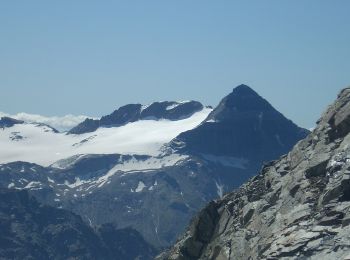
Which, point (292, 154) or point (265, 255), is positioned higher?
point (292, 154)

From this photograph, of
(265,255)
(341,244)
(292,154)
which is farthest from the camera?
(292,154)

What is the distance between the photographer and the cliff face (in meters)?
77.8

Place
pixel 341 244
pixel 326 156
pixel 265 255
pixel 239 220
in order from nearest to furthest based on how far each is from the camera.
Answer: pixel 341 244, pixel 265 255, pixel 326 156, pixel 239 220

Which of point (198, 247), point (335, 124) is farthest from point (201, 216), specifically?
point (335, 124)

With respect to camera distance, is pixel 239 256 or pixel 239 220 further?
pixel 239 220

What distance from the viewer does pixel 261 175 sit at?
11612 cm

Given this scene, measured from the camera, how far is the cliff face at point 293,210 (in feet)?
255

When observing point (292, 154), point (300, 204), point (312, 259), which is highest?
point (292, 154)

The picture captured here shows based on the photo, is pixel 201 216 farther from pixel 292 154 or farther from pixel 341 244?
pixel 341 244

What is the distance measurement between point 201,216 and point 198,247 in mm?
5844

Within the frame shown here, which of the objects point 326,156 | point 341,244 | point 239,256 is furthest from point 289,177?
point 341,244

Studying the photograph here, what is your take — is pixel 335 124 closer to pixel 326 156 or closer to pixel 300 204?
pixel 326 156

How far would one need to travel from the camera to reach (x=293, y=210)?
291 ft

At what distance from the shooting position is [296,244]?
7819cm
